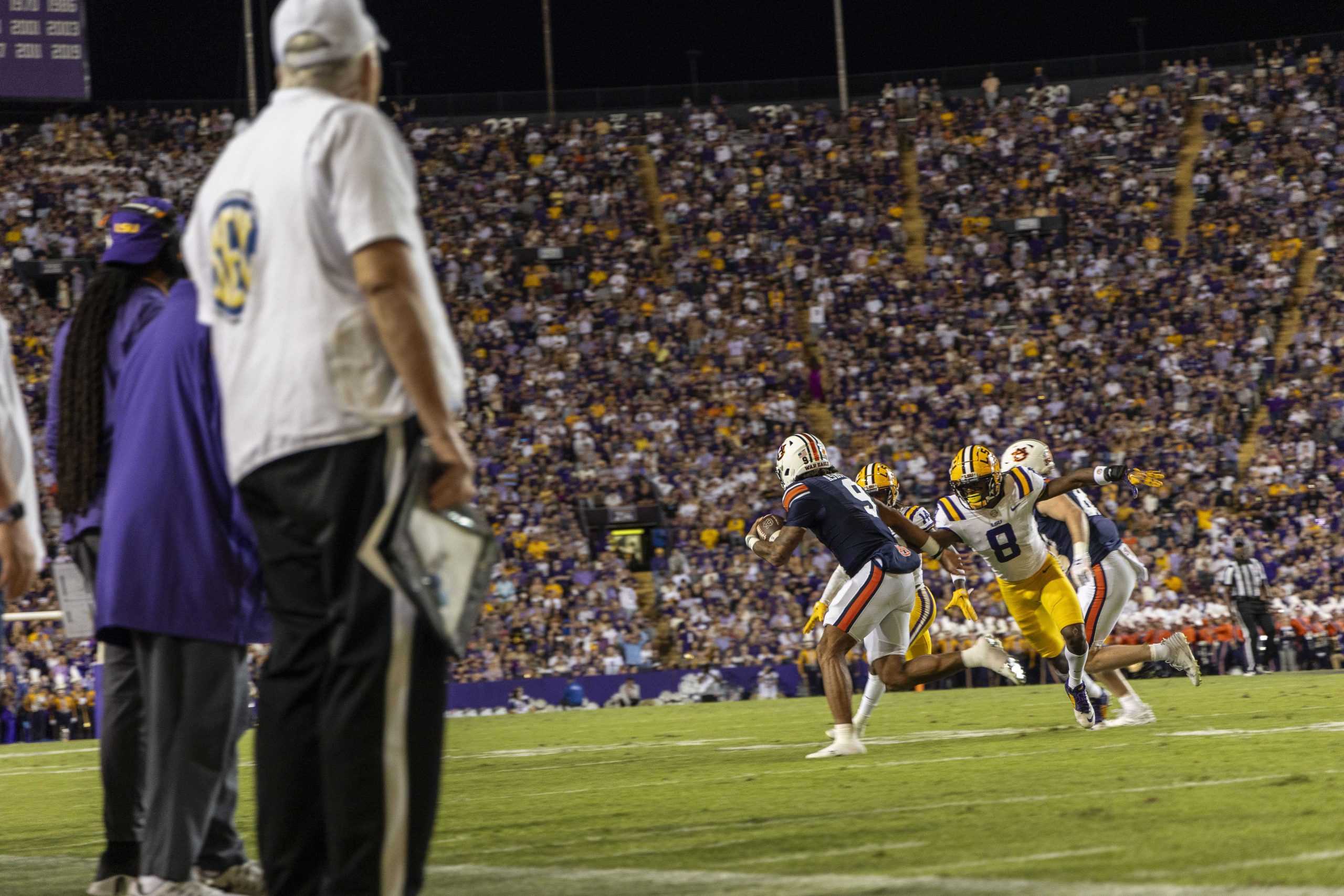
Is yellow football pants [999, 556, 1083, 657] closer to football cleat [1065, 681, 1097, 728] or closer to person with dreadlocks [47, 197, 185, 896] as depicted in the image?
football cleat [1065, 681, 1097, 728]

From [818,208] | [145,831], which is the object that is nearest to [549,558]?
[818,208]

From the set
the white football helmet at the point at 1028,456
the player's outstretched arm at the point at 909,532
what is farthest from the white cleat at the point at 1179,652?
the player's outstretched arm at the point at 909,532

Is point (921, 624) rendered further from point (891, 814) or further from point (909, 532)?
point (891, 814)

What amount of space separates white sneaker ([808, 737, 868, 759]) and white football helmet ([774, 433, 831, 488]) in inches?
73.5

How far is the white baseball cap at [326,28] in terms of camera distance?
11.4 ft

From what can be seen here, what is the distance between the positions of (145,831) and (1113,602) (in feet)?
30.6

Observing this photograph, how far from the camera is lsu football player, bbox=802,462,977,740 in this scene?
38.3 ft

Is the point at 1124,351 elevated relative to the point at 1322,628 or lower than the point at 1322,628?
elevated

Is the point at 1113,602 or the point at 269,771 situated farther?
the point at 1113,602

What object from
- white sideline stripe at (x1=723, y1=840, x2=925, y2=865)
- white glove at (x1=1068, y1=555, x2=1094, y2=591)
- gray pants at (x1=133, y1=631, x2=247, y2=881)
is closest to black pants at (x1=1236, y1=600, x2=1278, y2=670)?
white glove at (x1=1068, y1=555, x2=1094, y2=591)

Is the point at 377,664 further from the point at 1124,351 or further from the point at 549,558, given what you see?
the point at 1124,351

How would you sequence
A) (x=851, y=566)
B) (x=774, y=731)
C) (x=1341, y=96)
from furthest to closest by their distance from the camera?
1. (x=1341, y=96)
2. (x=774, y=731)
3. (x=851, y=566)

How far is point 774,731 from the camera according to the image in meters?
14.0

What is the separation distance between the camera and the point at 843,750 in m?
10.2
